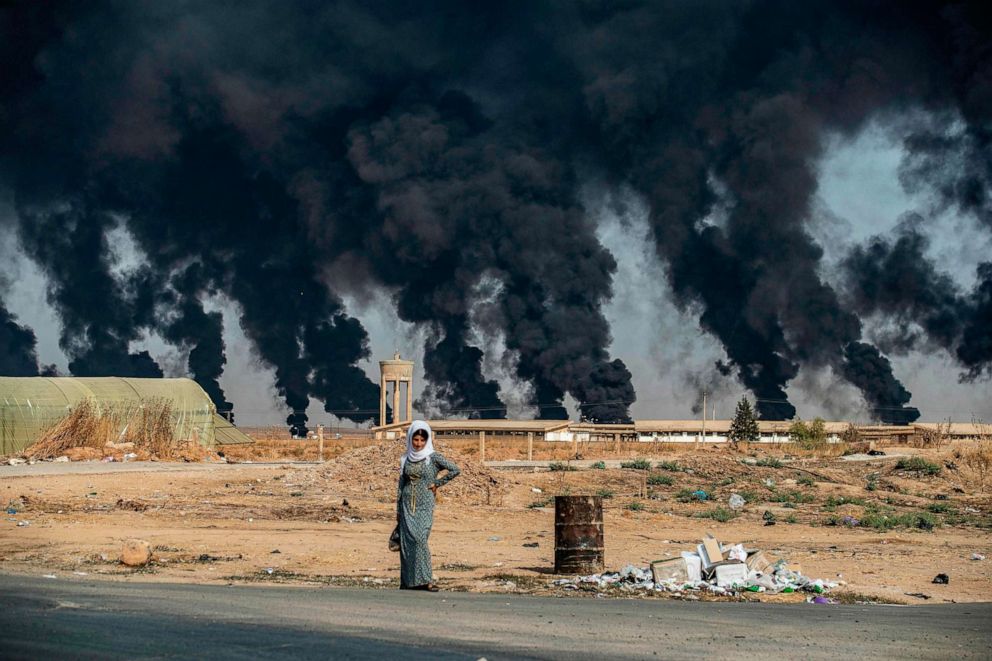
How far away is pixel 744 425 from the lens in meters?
98.2

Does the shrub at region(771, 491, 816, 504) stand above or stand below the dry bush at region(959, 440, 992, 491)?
below

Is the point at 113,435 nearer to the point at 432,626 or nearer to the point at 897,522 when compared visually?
the point at 897,522

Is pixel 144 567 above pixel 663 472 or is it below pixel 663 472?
below

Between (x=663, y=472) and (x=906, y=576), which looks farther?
(x=663, y=472)

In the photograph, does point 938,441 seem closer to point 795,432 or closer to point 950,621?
point 795,432

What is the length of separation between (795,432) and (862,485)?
157 ft

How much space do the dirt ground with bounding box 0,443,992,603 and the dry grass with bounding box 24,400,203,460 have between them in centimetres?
693

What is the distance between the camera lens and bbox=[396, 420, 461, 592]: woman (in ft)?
41.9

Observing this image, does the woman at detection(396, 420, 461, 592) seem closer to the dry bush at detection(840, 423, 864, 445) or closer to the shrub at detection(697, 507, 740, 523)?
the shrub at detection(697, 507, 740, 523)

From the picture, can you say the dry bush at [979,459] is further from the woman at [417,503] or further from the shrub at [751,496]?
the woman at [417,503]

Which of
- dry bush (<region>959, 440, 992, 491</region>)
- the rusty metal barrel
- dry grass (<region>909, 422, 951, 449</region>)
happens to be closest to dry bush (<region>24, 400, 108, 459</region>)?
the rusty metal barrel

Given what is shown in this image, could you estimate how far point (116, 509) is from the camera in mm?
25281

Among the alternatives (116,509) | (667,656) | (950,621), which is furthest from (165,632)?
(116,509)

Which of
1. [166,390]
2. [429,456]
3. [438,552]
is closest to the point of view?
[429,456]
